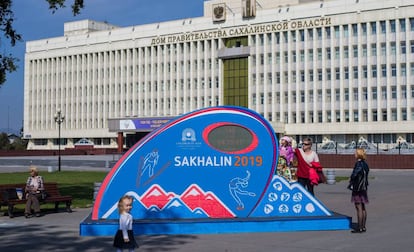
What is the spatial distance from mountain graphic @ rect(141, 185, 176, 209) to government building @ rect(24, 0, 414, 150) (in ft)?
197

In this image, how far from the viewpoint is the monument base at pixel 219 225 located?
12.3 metres

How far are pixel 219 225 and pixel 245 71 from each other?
68.7 metres

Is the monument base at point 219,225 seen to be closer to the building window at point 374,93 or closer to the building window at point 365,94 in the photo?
the building window at point 374,93

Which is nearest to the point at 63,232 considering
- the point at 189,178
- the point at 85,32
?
the point at 189,178

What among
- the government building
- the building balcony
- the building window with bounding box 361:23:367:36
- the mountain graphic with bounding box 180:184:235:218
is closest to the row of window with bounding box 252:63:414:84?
the government building

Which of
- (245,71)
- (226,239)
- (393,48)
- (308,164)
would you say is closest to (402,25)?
(393,48)

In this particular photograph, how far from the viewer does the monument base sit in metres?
12.3

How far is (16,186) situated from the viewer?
17.1 metres

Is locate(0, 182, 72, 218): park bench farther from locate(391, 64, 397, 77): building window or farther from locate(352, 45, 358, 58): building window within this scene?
locate(352, 45, 358, 58): building window

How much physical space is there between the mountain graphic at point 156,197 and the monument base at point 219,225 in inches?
21.2

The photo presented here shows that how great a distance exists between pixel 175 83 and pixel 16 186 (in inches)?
2760

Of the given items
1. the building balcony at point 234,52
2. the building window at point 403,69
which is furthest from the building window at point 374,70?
the building balcony at point 234,52

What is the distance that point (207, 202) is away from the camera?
13312mm

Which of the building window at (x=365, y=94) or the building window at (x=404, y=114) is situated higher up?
the building window at (x=365, y=94)
